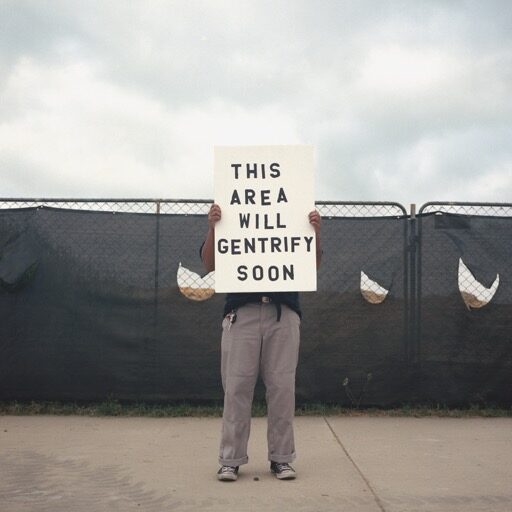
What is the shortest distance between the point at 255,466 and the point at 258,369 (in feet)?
2.23

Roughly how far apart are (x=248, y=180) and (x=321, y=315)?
2.25m

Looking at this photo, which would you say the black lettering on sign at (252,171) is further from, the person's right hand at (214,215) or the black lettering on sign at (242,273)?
the black lettering on sign at (242,273)

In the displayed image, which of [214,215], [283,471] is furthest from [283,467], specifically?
[214,215]

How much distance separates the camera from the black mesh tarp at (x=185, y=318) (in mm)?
6297

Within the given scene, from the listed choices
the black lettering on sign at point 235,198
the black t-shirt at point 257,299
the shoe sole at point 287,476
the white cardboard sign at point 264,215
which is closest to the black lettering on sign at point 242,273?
the white cardboard sign at point 264,215

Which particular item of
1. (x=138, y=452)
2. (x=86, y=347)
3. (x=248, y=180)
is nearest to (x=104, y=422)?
(x=86, y=347)

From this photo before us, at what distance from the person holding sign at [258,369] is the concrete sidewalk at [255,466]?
176mm

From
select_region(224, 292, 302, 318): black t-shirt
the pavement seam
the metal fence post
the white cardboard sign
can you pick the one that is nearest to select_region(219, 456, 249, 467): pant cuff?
the pavement seam

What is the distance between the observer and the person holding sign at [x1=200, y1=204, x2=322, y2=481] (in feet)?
13.6

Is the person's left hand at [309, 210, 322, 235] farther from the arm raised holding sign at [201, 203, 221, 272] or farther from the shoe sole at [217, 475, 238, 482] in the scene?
the shoe sole at [217, 475, 238, 482]

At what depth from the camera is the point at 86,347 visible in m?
6.30

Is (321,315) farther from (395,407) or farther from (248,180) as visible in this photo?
(248,180)

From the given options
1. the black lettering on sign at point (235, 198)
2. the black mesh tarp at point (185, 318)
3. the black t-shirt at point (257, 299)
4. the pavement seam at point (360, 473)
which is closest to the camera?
the pavement seam at point (360, 473)

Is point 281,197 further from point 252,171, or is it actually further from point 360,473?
point 360,473
